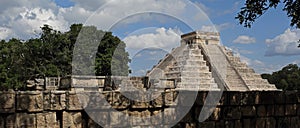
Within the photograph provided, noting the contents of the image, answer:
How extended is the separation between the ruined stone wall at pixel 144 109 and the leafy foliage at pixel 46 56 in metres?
34.8

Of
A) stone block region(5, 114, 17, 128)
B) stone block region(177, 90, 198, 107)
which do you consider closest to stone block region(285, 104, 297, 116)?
stone block region(177, 90, 198, 107)

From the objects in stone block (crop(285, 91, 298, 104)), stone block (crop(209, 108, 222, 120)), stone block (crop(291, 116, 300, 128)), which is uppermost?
stone block (crop(285, 91, 298, 104))

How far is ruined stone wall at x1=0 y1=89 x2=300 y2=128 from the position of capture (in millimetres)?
5621

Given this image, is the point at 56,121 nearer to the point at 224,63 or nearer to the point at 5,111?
the point at 5,111

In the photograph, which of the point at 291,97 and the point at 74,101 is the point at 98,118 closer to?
the point at 74,101

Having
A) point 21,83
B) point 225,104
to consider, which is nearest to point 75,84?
point 225,104

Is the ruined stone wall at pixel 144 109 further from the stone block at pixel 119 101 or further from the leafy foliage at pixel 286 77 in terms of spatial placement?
the leafy foliage at pixel 286 77

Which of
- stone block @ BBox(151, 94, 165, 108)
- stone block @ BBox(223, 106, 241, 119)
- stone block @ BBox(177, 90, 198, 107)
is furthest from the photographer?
stone block @ BBox(223, 106, 241, 119)

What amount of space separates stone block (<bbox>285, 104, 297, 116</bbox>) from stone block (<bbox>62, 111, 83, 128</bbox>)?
445cm

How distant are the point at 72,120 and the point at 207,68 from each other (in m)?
33.4

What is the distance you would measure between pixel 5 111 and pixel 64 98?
88cm

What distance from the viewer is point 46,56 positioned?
4566cm

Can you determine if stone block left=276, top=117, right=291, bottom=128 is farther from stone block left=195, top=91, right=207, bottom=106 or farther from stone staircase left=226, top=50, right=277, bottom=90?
stone staircase left=226, top=50, right=277, bottom=90

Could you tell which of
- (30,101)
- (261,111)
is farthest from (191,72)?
(30,101)
